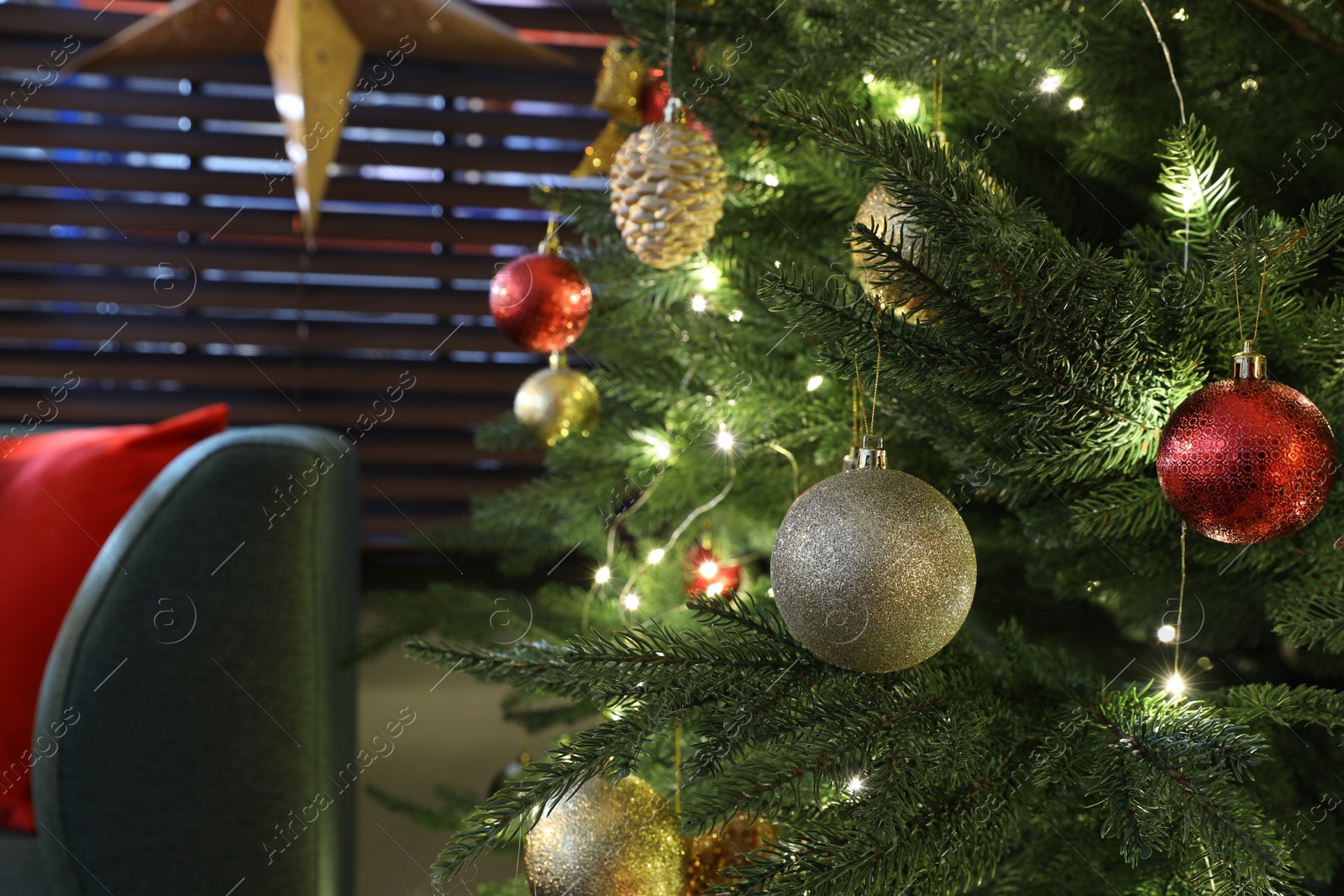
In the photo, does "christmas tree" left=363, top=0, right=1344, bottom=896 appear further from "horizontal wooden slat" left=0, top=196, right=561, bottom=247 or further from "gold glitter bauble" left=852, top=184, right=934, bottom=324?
"horizontal wooden slat" left=0, top=196, right=561, bottom=247

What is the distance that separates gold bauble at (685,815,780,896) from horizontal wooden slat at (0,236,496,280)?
1.23m

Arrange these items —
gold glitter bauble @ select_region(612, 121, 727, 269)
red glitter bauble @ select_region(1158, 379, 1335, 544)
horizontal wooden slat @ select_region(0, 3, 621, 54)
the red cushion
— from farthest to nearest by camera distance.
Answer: horizontal wooden slat @ select_region(0, 3, 621, 54) < the red cushion < gold glitter bauble @ select_region(612, 121, 727, 269) < red glitter bauble @ select_region(1158, 379, 1335, 544)

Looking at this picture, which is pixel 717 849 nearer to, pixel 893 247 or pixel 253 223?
pixel 893 247

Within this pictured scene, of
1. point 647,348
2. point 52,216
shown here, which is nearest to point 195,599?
point 647,348

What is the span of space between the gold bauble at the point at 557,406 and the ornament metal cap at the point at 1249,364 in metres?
0.61

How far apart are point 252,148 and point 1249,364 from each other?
160 centimetres

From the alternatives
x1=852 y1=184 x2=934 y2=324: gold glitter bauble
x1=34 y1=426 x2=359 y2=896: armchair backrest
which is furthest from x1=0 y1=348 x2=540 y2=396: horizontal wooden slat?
x1=852 y1=184 x2=934 y2=324: gold glitter bauble

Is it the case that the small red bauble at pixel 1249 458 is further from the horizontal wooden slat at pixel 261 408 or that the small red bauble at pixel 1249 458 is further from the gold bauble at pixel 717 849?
the horizontal wooden slat at pixel 261 408

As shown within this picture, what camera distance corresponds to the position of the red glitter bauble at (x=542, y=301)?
2.68 ft

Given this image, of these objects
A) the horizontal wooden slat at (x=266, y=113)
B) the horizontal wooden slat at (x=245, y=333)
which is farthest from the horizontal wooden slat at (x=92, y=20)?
the horizontal wooden slat at (x=245, y=333)

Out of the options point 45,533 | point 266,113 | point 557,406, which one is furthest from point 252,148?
point 557,406

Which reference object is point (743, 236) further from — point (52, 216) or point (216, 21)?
point (52, 216)

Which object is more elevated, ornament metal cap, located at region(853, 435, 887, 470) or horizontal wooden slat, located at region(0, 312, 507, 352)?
ornament metal cap, located at region(853, 435, 887, 470)

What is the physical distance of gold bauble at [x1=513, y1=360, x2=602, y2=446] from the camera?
90cm
